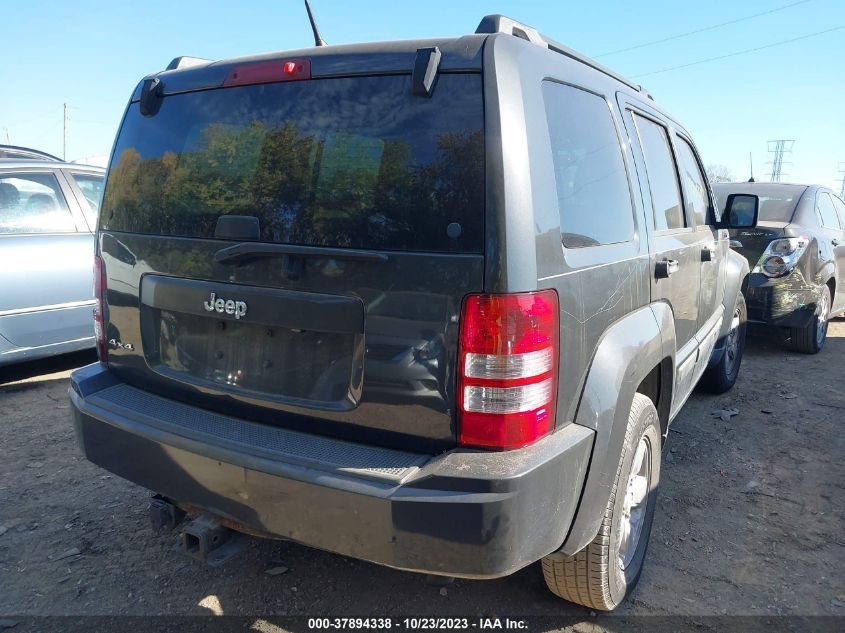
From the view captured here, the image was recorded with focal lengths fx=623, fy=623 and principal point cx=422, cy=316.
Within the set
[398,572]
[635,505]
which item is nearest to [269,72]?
[398,572]

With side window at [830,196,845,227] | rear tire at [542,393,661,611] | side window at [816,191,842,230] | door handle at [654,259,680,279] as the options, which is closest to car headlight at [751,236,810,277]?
side window at [816,191,842,230]

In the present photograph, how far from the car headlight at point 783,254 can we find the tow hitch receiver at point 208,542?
5.61 m

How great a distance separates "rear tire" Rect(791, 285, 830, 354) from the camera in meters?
6.23

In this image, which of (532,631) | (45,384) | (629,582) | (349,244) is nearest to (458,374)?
(349,244)

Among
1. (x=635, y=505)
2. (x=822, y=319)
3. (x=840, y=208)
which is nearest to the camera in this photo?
(x=635, y=505)

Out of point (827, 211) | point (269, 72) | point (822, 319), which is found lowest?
point (822, 319)

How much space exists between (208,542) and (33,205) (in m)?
3.99

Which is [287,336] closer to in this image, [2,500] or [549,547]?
[549,547]

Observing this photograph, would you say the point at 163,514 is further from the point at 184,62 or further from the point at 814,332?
the point at 814,332

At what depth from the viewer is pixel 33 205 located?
16.0 ft

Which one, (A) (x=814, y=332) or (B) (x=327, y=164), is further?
(A) (x=814, y=332)

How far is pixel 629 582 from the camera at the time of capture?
2.54 m

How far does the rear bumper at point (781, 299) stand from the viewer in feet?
19.3

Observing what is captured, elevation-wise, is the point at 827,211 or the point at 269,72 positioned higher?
the point at 269,72
